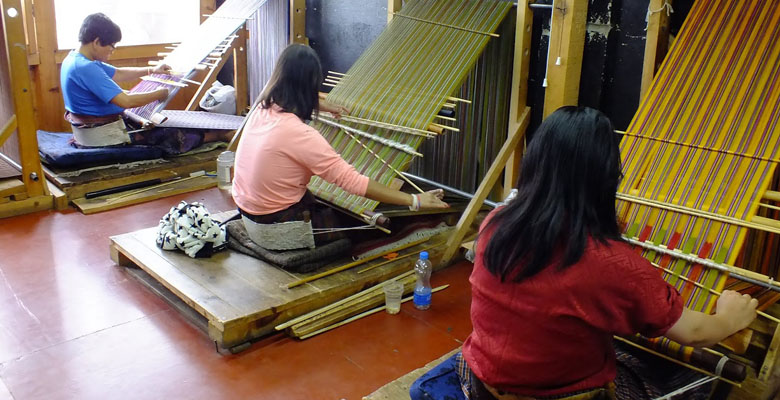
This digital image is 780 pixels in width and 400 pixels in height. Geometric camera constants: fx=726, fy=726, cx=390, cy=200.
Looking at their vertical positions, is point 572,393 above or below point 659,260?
below

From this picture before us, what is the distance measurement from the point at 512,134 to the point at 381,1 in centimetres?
164

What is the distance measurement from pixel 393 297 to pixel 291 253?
551mm

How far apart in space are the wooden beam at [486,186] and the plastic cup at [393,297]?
546 millimetres

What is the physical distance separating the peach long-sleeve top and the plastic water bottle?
20.3 inches

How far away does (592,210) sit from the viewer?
1804mm

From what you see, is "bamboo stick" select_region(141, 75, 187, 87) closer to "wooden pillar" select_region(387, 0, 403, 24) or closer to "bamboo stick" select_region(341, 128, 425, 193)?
"wooden pillar" select_region(387, 0, 403, 24)

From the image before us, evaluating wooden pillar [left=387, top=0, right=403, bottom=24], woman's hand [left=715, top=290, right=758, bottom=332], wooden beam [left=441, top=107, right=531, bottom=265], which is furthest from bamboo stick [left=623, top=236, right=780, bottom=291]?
wooden pillar [left=387, top=0, right=403, bottom=24]

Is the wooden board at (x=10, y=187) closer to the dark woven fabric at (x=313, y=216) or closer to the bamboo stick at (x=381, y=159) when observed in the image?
the dark woven fabric at (x=313, y=216)

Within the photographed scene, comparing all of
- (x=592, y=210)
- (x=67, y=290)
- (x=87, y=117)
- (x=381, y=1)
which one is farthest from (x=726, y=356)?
(x=87, y=117)

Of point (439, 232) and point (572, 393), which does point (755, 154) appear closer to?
point (572, 393)

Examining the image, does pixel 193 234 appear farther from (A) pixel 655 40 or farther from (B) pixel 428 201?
(A) pixel 655 40

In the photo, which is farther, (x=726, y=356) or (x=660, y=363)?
(x=660, y=363)

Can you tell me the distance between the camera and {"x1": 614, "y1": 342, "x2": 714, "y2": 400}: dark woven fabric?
222 centimetres

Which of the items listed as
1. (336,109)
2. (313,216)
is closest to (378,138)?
(336,109)
